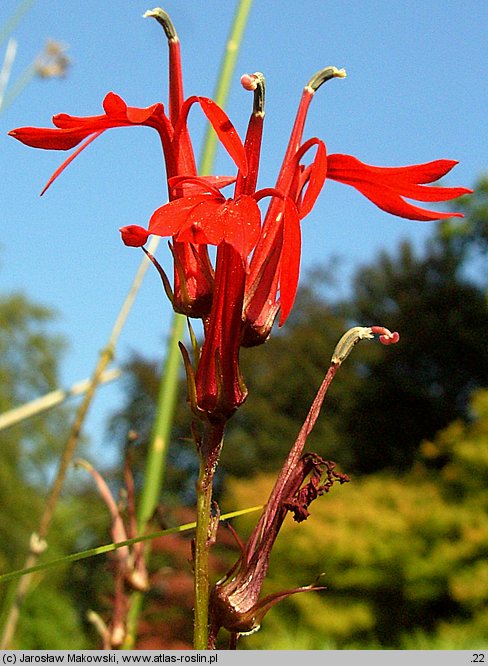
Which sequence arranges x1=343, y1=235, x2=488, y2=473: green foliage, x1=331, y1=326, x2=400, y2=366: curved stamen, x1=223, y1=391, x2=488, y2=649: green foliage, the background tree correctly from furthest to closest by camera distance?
x1=343, y1=235, x2=488, y2=473: green foliage, the background tree, x1=223, y1=391, x2=488, y2=649: green foliage, x1=331, y1=326, x2=400, y2=366: curved stamen

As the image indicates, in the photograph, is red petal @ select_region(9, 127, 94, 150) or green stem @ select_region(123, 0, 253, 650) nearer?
red petal @ select_region(9, 127, 94, 150)

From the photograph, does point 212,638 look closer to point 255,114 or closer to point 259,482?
point 255,114

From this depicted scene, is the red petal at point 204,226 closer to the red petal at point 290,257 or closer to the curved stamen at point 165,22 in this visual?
the red petal at point 290,257

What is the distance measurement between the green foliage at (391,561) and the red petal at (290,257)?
532cm

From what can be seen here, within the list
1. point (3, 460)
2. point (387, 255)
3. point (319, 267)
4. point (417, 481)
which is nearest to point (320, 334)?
point (319, 267)

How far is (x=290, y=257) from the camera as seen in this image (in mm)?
325

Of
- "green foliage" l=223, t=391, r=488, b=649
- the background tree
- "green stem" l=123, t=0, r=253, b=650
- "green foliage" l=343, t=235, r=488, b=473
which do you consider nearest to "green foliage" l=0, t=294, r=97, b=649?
the background tree

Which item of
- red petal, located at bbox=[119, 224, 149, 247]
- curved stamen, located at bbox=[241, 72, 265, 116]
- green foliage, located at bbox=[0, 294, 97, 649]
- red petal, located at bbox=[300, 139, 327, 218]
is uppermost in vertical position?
curved stamen, located at bbox=[241, 72, 265, 116]

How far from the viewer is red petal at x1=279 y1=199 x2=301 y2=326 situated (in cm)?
32

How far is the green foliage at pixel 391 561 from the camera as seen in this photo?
5.60 m

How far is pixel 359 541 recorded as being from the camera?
572 centimetres

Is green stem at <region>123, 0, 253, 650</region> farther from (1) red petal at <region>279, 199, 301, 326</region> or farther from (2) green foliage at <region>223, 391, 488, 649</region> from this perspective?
(2) green foliage at <region>223, 391, 488, 649</region>

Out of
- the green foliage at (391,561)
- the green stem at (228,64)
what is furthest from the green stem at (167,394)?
the green foliage at (391,561)

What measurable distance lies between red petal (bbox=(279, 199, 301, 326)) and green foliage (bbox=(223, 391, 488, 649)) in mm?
5316
